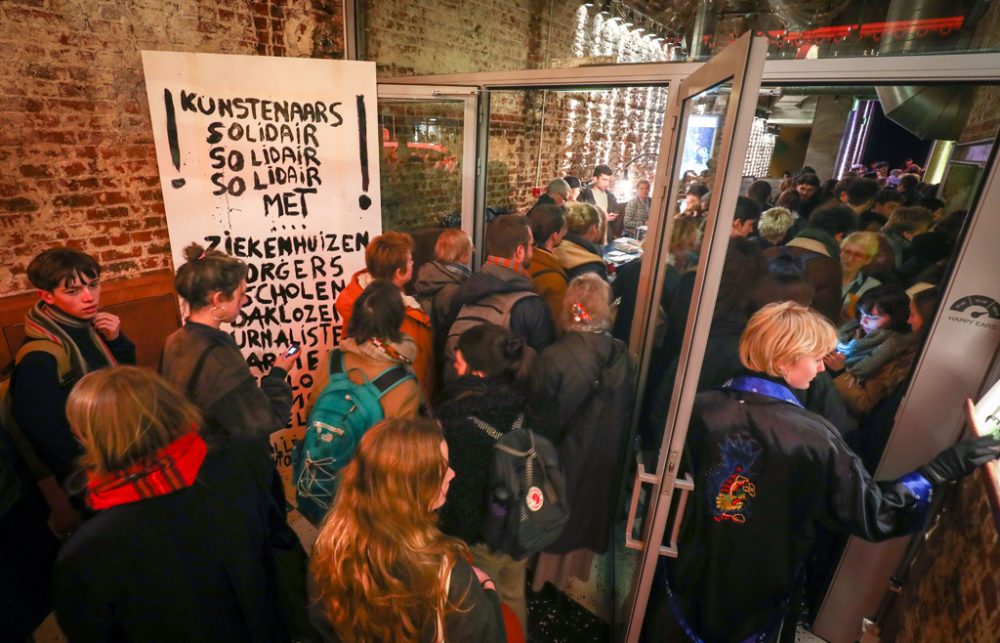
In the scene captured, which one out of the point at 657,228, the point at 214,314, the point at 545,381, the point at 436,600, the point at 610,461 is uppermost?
the point at 657,228

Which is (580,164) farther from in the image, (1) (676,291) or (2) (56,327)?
(2) (56,327)

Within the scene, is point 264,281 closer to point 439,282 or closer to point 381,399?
point 439,282

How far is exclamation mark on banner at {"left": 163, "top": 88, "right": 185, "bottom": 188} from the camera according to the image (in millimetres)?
2418

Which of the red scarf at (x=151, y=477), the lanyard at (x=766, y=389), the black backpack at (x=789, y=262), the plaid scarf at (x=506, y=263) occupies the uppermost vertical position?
the black backpack at (x=789, y=262)

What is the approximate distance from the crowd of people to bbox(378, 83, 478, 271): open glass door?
2032mm

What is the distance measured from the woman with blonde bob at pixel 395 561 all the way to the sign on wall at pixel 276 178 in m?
1.97

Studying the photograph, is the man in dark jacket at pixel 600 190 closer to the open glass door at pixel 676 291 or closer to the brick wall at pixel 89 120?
the open glass door at pixel 676 291

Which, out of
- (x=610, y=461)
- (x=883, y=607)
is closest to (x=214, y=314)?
(x=610, y=461)

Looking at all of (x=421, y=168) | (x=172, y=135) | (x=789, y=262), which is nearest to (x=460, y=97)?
(x=172, y=135)

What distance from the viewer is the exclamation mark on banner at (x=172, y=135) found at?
7.93 feet

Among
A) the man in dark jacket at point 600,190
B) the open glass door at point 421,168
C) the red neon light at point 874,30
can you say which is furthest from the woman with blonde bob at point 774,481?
the man in dark jacket at point 600,190

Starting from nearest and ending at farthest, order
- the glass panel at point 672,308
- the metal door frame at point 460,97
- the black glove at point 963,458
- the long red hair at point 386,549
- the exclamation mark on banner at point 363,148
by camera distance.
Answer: the long red hair at point 386,549, the black glove at point 963,458, the glass panel at point 672,308, the exclamation mark on banner at point 363,148, the metal door frame at point 460,97

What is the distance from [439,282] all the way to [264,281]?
103 centimetres

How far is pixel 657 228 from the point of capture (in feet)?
7.67
